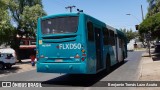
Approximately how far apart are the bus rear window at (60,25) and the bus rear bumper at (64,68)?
1548 mm

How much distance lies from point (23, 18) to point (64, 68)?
3020 cm

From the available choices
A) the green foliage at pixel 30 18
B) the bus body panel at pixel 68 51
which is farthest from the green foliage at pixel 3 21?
the green foliage at pixel 30 18

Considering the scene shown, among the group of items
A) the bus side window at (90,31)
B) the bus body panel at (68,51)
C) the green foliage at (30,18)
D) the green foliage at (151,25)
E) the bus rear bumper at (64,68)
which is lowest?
the bus rear bumper at (64,68)

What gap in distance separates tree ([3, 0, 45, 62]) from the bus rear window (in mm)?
27797

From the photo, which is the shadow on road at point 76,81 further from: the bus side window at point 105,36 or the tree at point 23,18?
the tree at point 23,18

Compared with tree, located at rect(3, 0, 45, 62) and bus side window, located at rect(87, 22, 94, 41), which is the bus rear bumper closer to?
bus side window, located at rect(87, 22, 94, 41)

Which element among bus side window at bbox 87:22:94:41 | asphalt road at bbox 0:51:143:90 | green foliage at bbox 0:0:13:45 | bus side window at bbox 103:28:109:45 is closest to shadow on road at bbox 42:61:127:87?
asphalt road at bbox 0:51:143:90

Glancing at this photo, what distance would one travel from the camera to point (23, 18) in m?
41.9

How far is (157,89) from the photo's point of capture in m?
10.9

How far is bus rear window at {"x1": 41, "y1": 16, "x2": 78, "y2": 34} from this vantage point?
43.2 ft

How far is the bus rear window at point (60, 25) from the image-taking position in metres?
13.2

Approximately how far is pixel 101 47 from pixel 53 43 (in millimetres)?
3570

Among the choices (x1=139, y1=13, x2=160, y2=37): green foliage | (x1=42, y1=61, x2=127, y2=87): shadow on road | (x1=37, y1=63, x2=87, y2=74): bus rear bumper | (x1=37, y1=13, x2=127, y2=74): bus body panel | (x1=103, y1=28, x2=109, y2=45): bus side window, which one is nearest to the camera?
(x1=37, y1=63, x2=87, y2=74): bus rear bumper

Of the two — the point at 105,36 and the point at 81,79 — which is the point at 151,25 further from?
the point at 81,79
